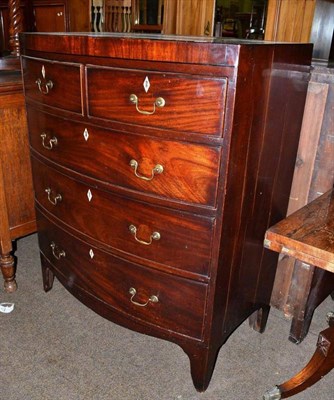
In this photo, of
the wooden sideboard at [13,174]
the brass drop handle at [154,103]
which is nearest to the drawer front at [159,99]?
the brass drop handle at [154,103]

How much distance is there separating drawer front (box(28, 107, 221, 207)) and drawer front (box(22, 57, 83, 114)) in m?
0.06

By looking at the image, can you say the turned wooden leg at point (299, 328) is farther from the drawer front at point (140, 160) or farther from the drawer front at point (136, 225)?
the drawer front at point (140, 160)

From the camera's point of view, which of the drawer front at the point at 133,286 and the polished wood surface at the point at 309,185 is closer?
the drawer front at the point at 133,286

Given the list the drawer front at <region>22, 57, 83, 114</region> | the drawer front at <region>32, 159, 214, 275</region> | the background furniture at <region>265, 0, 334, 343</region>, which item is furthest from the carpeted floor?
the drawer front at <region>22, 57, 83, 114</region>

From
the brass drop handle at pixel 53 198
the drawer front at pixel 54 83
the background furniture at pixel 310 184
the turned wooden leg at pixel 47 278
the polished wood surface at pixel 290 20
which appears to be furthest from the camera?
the polished wood surface at pixel 290 20

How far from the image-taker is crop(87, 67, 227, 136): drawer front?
1014 mm

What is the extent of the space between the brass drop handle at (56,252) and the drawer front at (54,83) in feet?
1.91

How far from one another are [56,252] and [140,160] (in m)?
0.69

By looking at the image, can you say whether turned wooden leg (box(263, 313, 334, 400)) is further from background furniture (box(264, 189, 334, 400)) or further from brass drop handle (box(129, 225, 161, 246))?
brass drop handle (box(129, 225, 161, 246))

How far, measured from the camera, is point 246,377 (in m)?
1.51

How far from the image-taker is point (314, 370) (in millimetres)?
1332

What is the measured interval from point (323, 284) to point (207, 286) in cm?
68

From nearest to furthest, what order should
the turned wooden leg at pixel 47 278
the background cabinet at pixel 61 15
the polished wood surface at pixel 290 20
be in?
the turned wooden leg at pixel 47 278
the polished wood surface at pixel 290 20
the background cabinet at pixel 61 15

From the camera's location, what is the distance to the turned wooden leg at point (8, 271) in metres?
1.89
